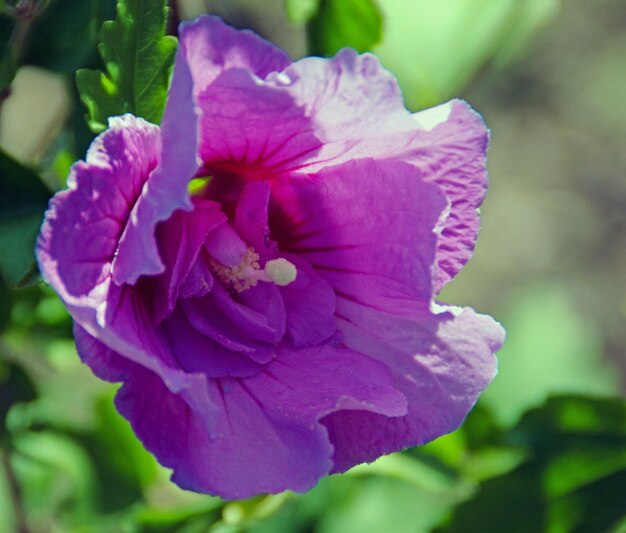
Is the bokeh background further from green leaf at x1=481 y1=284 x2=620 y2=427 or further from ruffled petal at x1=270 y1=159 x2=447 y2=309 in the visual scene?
ruffled petal at x1=270 y1=159 x2=447 y2=309

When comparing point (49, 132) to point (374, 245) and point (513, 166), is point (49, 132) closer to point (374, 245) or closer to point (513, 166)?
point (374, 245)

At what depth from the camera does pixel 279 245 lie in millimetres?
1184

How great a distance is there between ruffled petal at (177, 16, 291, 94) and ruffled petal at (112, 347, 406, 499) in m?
0.29

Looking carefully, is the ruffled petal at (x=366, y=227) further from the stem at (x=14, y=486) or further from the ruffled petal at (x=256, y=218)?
the stem at (x=14, y=486)

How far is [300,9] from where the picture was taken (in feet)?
4.25

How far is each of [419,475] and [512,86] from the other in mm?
2184

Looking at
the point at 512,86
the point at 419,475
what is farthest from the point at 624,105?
the point at 419,475

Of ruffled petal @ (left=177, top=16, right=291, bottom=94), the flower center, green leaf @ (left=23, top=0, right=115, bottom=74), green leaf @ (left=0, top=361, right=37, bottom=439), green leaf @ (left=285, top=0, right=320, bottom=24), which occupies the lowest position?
green leaf @ (left=0, top=361, right=37, bottom=439)

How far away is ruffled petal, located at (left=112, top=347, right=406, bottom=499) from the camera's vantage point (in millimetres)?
983

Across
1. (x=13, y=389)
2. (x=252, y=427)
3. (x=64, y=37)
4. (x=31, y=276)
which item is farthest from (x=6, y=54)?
(x=13, y=389)

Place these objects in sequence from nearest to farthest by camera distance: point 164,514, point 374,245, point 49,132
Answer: point 374,245 → point 164,514 → point 49,132

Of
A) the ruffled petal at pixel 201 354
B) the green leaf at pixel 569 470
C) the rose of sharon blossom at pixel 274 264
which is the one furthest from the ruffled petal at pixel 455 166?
the green leaf at pixel 569 470

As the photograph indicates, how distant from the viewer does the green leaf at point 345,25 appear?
132 cm

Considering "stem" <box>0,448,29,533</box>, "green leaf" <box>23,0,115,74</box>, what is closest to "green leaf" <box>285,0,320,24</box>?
"green leaf" <box>23,0,115,74</box>
